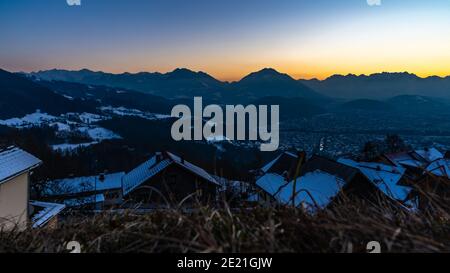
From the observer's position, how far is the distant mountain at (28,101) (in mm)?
137000

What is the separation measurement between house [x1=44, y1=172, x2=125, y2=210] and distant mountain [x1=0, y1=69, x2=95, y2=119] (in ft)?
356

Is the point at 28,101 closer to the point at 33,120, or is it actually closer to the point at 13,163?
the point at 33,120

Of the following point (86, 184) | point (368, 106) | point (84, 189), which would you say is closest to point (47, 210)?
point (84, 189)

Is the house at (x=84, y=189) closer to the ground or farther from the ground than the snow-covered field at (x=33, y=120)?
closer to the ground

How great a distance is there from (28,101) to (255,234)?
169041 mm

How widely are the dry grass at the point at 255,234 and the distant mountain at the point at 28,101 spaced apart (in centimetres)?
14728

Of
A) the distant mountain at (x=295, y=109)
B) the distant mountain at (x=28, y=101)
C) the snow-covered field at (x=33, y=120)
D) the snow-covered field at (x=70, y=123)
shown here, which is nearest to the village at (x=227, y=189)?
the snow-covered field at (x=70, y=123)

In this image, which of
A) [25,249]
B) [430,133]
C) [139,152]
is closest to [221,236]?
[25,249]

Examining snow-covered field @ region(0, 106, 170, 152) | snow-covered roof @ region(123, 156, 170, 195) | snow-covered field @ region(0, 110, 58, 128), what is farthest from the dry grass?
snow-covered field @ region(0, 110, 58, 128)

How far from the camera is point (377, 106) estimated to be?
193625 mm

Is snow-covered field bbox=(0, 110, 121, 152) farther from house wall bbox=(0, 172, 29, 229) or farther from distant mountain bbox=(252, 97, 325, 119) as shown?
distant mountain bbox=(252, 97, 325, 119)

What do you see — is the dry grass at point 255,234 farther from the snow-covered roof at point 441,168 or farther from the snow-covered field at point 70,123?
the snow-covered field at point 70,123

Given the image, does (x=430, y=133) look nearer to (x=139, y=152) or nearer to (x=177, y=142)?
(x=177, y=142)
